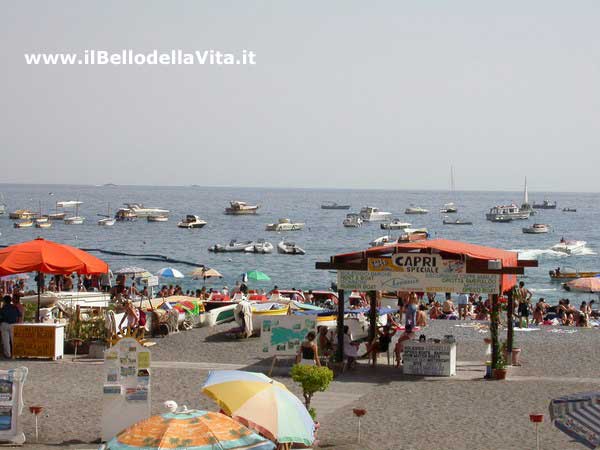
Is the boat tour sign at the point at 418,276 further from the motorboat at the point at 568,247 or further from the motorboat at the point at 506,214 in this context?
the motorboat at the point at 506,214

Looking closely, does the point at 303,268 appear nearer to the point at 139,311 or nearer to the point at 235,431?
the point at 139,311

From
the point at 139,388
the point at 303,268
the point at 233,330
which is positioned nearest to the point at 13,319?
the point at 233,330

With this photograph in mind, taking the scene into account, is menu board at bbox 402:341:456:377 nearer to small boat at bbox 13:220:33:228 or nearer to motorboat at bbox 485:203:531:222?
small boat at bbox 13:220:33:228

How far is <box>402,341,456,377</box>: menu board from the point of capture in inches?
724

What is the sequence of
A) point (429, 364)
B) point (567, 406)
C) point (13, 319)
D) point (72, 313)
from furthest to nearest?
point (72, 313)
point (13, 319)
point (429, 364)
point (567, 406)

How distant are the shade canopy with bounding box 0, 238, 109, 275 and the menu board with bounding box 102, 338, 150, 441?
6.87 metres

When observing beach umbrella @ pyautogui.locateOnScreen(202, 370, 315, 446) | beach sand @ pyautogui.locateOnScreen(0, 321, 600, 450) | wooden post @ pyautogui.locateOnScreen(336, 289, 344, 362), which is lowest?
beach sand @ pyautogui.locateOnScreen(0, 321, 600, 450)

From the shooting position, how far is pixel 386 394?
54.6 ft

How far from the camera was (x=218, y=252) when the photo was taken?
95375 millimetres

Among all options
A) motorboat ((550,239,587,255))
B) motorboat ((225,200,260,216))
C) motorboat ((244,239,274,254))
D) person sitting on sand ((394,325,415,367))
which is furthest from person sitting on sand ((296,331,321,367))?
motorboat ((225,200,260,216))

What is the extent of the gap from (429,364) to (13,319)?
857cm

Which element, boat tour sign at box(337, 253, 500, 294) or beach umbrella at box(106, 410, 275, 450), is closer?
beach umbrella at box(106, 410, 275, 450)

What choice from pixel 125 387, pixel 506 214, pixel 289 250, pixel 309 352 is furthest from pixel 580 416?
pixel 506 214

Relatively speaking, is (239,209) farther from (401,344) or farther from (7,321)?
(401,344)
